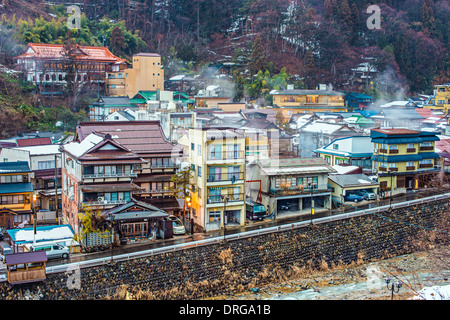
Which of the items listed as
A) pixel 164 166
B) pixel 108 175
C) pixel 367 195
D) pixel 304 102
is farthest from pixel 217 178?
pixel 304 102

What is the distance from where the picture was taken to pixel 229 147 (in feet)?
64.1

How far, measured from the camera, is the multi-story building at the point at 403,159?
24781mm

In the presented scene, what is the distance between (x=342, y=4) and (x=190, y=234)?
4933 cm

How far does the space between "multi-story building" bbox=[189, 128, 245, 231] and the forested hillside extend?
1081 inches

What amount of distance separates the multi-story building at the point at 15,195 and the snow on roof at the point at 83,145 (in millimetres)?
2011

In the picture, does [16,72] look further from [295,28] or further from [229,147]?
[295,28]

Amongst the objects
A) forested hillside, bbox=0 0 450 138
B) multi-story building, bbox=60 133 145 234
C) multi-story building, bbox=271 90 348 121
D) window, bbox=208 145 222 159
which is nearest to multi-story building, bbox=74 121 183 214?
multi-story building, bbox=60 133 145 234

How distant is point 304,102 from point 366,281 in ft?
94.4

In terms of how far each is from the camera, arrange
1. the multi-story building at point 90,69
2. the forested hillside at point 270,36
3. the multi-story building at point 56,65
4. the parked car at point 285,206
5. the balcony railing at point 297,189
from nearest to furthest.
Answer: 1. the balcony railing at point 297,189
2. the parked car at point 285,206
3. the multi-story building at point 56,65
4. the multi-story building at point 90,69
5. the forested hillside at point 270,36

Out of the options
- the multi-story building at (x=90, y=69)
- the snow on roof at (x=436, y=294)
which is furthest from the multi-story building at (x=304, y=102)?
the snow on roof at (x=436, y=294)

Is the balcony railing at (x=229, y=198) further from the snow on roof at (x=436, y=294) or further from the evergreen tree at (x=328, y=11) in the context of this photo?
the evergreen tree at (x=328, y=11)

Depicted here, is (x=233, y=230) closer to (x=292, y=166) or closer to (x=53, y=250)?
(x=292, y=166)

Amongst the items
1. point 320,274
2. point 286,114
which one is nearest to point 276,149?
point 320,274

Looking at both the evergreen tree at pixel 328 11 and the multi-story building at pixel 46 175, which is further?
the evergreen tree at pixel 328 11
